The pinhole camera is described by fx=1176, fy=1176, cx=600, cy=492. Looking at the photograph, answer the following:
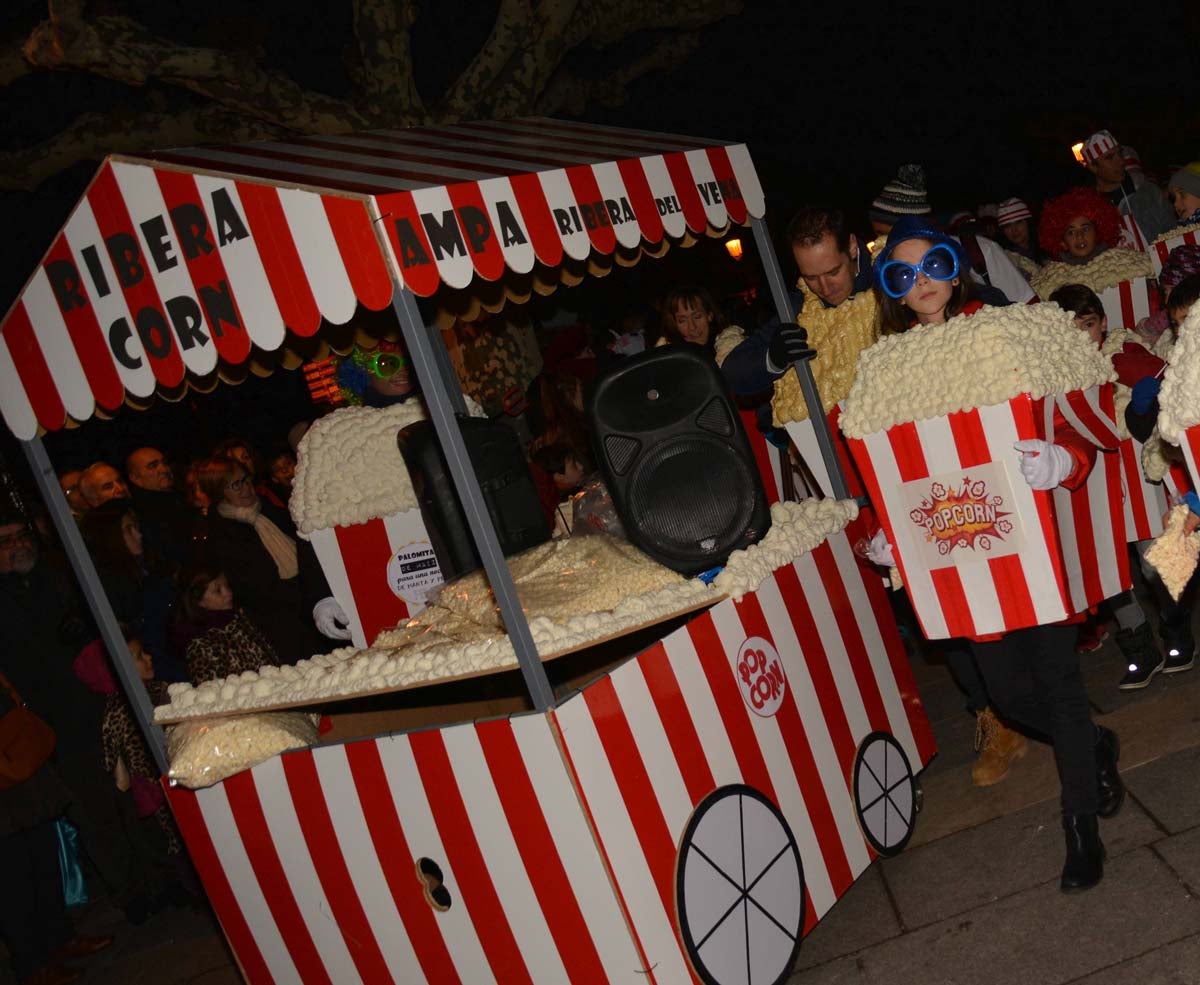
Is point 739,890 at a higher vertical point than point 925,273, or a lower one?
lower

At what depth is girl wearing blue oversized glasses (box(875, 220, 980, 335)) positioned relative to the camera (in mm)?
3354

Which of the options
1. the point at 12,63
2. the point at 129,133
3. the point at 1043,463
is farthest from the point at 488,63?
the point at 1043,463

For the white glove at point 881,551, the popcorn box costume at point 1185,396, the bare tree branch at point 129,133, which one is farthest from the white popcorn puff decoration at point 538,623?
the bare tree branch at point 129,133

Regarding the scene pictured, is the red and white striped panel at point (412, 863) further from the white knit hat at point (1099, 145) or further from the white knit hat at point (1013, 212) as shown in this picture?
the white knit hat at point (1013, 212)

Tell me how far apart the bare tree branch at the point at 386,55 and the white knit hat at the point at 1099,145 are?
4.21 metres

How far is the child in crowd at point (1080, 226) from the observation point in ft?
18.9

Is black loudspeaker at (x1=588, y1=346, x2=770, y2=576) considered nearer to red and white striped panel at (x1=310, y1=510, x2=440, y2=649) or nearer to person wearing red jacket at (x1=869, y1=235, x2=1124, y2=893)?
person wearing red jacket at (x1=869, y1=235, x2=1124, y2=893)

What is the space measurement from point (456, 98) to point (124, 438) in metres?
13.5

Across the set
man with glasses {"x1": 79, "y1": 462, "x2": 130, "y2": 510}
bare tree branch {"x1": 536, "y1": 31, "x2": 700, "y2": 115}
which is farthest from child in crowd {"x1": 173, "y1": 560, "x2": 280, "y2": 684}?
bare tree branch {"x1": 536, "y1": 31, "x2": 700, "y2": 115}

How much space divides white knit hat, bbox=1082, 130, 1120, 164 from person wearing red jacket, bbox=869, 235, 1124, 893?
4221 millimetres

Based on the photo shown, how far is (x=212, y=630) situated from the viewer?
16.1ft

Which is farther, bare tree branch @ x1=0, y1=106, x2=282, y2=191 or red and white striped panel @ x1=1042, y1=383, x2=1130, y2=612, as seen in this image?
bare tree branch @ x1=0, y1=106, x2=282, y2=191

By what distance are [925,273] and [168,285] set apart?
2115 millimetres

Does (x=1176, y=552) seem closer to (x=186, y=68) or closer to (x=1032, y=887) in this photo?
(x=1032, y=887)
